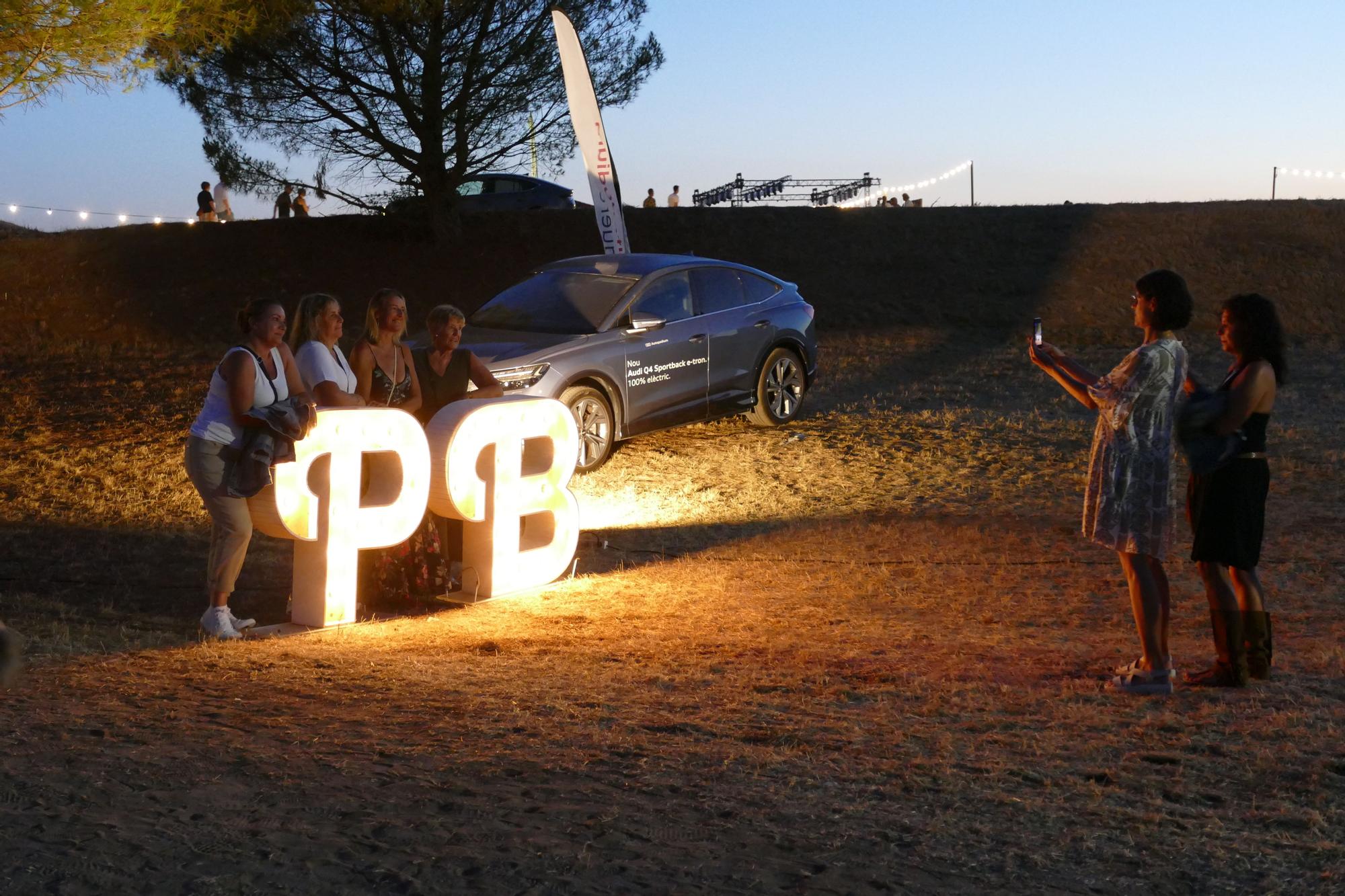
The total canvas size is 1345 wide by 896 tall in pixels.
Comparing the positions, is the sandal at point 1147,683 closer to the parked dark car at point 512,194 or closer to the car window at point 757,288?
the car window at point 757,288

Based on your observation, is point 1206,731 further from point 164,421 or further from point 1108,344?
point 1108,344

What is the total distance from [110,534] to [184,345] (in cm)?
1151

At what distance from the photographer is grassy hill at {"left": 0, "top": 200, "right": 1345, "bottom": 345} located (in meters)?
23.1

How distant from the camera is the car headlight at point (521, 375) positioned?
10.1 metres

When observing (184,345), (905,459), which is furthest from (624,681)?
(184,345)

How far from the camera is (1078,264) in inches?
1025

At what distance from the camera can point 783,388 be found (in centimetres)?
1292

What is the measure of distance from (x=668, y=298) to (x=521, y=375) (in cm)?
200

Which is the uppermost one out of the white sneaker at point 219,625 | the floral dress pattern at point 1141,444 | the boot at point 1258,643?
the floral dress pattern at point 1141,444

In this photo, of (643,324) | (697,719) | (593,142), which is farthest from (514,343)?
(593,142)

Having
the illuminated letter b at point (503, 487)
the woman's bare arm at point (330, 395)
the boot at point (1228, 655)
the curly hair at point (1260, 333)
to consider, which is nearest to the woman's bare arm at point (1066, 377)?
the curly hair at point (1260, 333)

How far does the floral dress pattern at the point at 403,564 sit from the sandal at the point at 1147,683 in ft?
12.9

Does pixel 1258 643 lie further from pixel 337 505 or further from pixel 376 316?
pixel 376 316

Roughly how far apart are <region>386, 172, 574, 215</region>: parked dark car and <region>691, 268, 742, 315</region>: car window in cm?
1806
